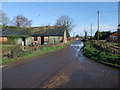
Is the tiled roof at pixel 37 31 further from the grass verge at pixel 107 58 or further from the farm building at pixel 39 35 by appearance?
the grass verge at pixel 107 58

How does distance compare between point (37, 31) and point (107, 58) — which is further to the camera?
point (37, 31)

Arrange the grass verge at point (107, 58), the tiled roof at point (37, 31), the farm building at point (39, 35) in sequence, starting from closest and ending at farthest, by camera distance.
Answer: the grass verge at point (107, 58) → the farm building at point (39, 35) → the tiled roof at point (37, 31)

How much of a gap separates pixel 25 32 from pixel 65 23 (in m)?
30.0

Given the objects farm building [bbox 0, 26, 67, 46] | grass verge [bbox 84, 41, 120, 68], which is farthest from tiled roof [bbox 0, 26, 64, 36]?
grass verge [bbox 84, 41, 120, 68]

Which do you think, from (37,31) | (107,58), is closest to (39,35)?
(37,31)

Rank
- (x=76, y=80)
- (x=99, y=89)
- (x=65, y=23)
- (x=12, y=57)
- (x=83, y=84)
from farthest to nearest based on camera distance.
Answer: (x=65, y=23), (x=12, y=57), (x=76, y=80), (x=83, y=84), (x=99, y=89)

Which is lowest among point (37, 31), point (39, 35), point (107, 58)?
point (107, 58)

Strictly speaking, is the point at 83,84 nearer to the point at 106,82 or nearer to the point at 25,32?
the point at 106,82

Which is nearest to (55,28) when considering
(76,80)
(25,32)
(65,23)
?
(25,32)

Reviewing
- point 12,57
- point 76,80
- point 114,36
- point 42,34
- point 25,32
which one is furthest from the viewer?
point 114,36

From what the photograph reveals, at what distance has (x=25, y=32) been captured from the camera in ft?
128

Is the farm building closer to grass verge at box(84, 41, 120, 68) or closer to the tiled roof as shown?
the tiled roof

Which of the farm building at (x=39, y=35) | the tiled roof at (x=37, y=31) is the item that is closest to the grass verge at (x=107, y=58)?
the farm building at (x=39, y=35)

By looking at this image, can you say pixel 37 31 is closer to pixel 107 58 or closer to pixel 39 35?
pixel 39 35
